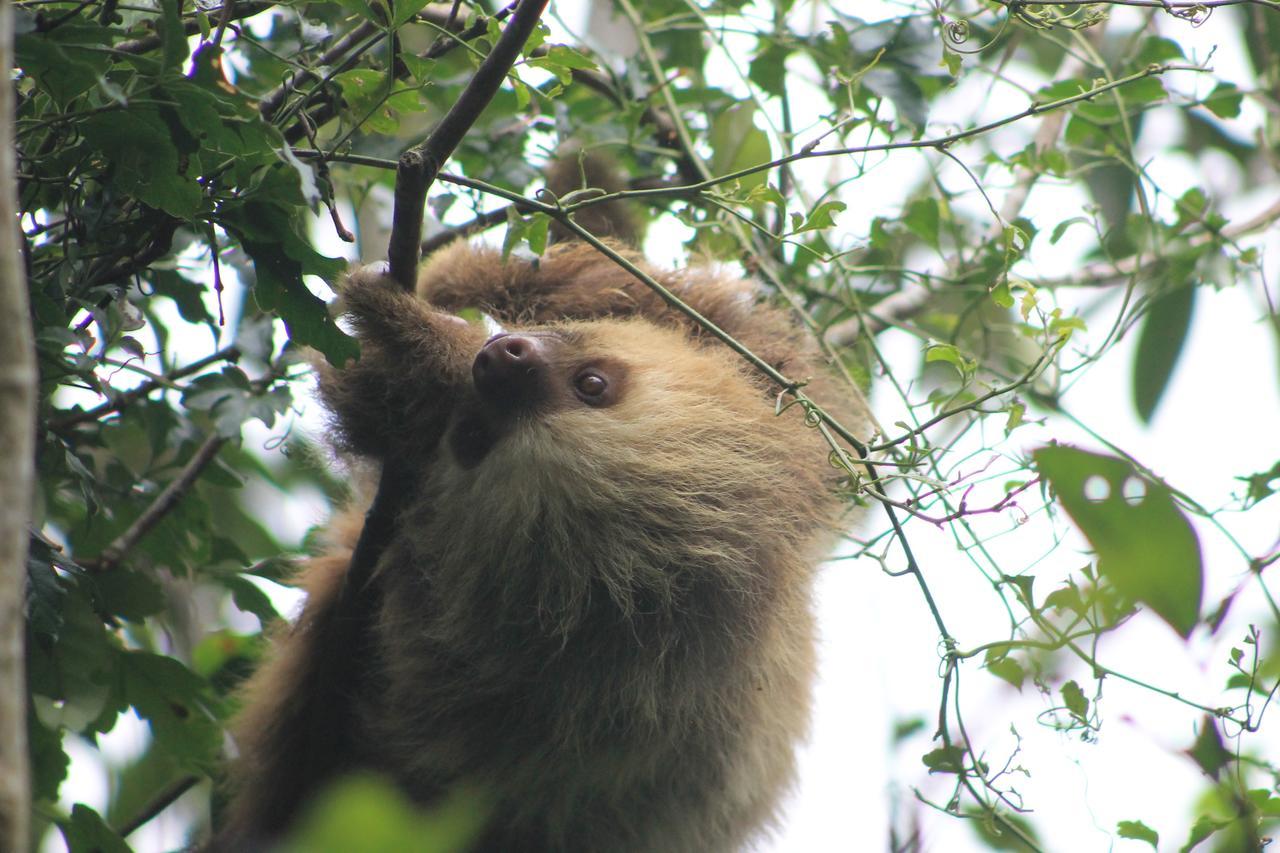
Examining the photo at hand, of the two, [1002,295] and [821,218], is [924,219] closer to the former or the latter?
[1002,295]

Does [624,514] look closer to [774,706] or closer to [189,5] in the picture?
[774,706]

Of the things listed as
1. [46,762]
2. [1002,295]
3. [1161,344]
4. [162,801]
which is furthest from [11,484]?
[1161,344]

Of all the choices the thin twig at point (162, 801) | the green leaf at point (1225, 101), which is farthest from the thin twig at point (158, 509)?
A: the green leaf at point (1225, 101)

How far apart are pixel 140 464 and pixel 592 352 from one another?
1.70 meters

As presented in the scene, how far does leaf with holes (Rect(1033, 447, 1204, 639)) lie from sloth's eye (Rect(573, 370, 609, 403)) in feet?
5.29

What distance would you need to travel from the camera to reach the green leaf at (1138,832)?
1.99m

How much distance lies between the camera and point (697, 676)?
8.59 feet

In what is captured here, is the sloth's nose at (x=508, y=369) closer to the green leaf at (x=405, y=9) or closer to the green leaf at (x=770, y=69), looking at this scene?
the green leaf at (x=405, y=9)

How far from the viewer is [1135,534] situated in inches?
47.8

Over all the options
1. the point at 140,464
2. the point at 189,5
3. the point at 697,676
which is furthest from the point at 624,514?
the point at 140,464

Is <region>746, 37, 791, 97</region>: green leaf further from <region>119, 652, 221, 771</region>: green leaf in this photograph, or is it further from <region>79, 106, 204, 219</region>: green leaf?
<region>119, 652, 221, 771</region>: green leaf

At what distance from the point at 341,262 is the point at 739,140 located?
1424mm

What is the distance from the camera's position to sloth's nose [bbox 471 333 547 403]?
259 cm

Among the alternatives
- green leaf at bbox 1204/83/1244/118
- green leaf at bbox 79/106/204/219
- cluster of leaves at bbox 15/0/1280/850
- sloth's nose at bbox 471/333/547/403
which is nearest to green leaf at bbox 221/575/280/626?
cluster of leaves at bbox 15/0/1280/850
